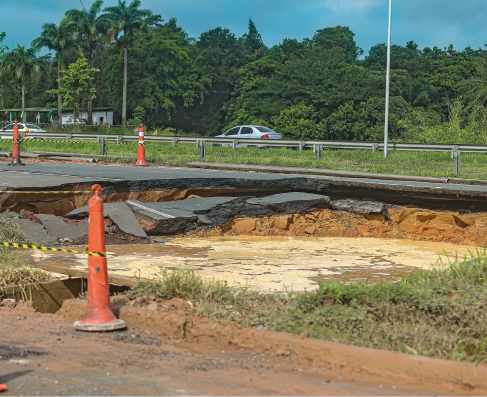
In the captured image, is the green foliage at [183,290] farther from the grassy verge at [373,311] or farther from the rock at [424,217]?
the rock at [424,217]

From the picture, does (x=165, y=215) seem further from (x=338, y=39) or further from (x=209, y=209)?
(x=338, y=39)

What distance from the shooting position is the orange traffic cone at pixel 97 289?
4.30 metres

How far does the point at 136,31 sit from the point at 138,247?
53323 millimetres

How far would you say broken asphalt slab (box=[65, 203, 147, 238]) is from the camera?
884 cm

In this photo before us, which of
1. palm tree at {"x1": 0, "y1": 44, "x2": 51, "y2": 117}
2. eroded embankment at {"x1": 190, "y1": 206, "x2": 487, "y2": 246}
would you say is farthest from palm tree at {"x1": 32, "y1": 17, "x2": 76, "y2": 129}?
eroded embankment at {"x1": 190, "y1": 206, "x2": 487, "y2": 246}

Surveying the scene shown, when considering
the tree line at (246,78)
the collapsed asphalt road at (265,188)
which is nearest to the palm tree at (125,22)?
the tree line at (246,78)

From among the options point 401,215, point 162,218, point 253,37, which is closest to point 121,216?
point 162,218

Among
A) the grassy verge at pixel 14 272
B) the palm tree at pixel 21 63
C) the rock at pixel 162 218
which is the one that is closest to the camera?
the grassy verge at pixel 14 272

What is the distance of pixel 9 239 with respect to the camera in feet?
23.7

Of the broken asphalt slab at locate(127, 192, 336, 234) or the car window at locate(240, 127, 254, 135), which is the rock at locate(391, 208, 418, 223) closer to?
the broken asphalt slab at locate(127, 192, 336, 234)

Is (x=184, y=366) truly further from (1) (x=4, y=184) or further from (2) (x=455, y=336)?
(1) (x=4, y=184)

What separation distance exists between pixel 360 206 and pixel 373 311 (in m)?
6.74

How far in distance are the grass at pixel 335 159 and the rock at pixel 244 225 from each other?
740cm

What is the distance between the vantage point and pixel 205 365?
3.64 meters
